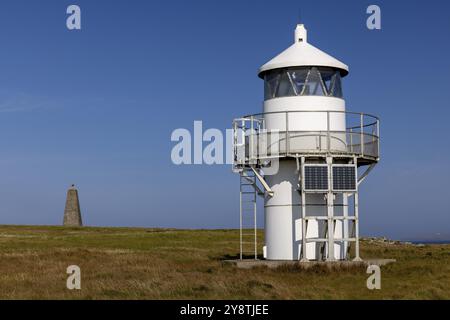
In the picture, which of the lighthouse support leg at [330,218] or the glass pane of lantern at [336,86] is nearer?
the lighthouse support leg at [330,218]

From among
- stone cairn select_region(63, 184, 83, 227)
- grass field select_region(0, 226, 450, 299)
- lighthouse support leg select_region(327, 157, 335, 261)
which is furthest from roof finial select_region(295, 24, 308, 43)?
stone cairn select_region(63, 184, 83, 227)

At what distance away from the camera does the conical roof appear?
2917cm

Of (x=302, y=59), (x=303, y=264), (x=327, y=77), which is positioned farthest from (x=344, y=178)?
(x=302, y=59)

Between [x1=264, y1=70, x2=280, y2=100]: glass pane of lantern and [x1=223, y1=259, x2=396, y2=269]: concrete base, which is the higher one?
[x1=264, y1=70, x2=280, y2=100]: glass pane of lantern

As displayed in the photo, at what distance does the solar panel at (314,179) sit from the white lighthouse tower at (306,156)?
0.04 metres

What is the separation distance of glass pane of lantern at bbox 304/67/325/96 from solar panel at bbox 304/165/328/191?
3524 mm

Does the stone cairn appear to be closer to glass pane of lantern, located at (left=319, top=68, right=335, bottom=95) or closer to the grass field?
the grass field

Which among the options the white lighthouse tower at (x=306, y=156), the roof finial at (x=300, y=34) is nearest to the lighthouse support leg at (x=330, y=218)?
the white lighthouse tower at (x=306, y=156)

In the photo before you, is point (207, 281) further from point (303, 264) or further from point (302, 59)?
point (302, 59)

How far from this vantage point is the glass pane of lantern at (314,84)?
2945cm

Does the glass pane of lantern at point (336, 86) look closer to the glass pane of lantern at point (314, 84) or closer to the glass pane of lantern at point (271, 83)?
the glass pane of lantern at point (314, 84)
